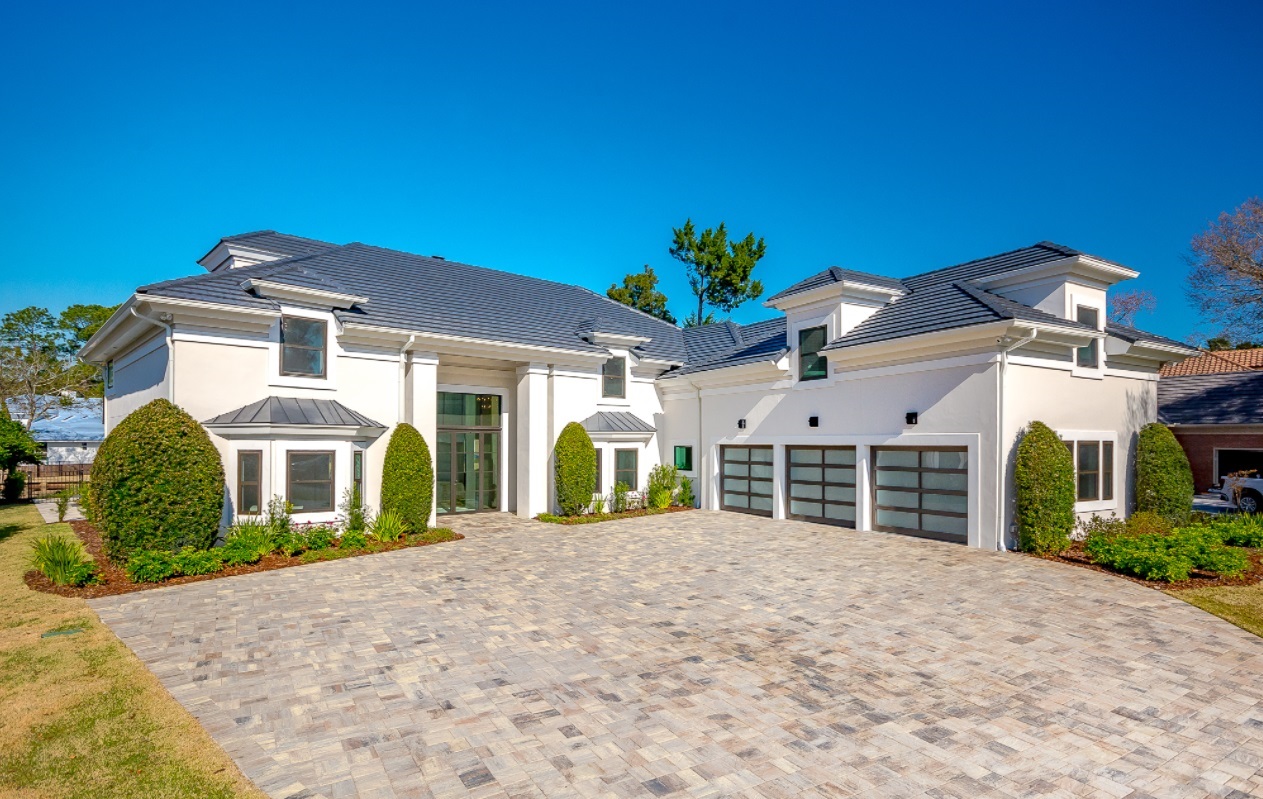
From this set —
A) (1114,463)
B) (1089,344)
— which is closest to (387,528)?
(1089,344)

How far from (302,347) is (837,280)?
13.0 m

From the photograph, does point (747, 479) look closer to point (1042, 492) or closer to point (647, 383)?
point (647, 383)

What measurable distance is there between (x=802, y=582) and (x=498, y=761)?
6.97m

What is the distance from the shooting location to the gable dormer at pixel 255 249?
17.2 m

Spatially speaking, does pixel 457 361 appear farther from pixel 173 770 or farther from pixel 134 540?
pixel 173 770

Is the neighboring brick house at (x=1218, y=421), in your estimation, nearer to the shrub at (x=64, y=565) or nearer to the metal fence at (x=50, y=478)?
the shrub at (x=64, y=565)

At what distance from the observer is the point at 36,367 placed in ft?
120

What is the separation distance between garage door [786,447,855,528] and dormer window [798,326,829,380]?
2.01 meters

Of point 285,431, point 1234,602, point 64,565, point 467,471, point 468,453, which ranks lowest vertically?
point 1234,602

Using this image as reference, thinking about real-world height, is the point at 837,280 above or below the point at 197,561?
above

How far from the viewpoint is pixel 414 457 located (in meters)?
15.2

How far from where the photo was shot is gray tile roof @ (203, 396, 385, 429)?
13.3 metres

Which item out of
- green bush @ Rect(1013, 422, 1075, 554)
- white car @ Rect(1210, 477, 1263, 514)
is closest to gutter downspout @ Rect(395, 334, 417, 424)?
green bush @ Rect(1013, 422, 1075, 554)

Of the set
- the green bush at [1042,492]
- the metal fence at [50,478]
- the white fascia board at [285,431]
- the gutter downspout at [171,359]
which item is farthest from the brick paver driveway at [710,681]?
the metal fence at [50,478]
